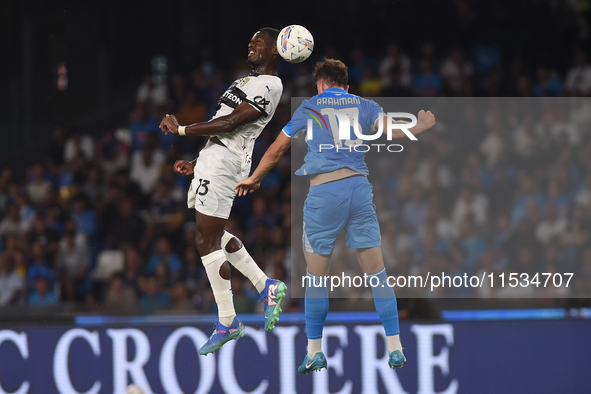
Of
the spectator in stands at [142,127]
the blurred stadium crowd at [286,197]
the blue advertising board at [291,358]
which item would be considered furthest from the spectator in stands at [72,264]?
the blue advertising board at [291,358]

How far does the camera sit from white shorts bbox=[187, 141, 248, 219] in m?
6.49

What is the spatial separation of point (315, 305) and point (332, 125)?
60.5 inches

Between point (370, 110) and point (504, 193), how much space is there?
9.75 feet

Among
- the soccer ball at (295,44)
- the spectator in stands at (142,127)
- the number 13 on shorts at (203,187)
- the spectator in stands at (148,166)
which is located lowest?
the number 13 on shorts at (203,187)

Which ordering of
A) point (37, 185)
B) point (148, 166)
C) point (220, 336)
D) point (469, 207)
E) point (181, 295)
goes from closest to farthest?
Result: 1. point (220, 336)
2. point (469, 207)
3. point (181, 295)
4. point (148, 166)
5. point (37, 185)

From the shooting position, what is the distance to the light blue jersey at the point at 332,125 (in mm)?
6445

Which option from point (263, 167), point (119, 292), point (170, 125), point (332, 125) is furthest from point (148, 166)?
point (332, 125)

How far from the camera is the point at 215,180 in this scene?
6488 millimetres

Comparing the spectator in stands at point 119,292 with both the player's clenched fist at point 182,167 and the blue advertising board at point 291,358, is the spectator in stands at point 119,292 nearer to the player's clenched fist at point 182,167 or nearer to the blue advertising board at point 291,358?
the blue advertising board at point 291,358

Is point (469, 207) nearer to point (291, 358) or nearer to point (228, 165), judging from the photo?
point (291, 358)

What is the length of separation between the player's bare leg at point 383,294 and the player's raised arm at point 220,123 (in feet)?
4.69

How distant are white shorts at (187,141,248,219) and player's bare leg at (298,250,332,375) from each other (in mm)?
821

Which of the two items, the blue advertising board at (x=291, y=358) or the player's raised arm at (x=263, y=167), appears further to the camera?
the blue advertising board at (x=291, y=358)

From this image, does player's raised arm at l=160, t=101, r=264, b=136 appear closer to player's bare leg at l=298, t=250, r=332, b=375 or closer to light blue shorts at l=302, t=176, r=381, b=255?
light blue shorts at l=302, t=176, r=381, b=255
